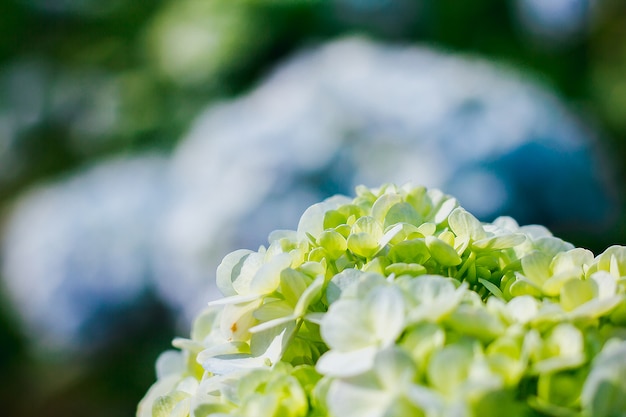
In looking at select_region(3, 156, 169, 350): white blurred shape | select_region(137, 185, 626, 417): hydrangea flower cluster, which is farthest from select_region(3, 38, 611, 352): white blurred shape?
select_region(137, 185, 626, 417): hydrangea flower cluster

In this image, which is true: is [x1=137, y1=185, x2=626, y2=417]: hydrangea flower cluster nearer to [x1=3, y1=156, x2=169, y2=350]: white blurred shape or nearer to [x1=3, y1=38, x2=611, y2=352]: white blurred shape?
[x1=3, y1=38, x2=611, y2=352]: white blurred shape

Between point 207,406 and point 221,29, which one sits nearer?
point 207,406

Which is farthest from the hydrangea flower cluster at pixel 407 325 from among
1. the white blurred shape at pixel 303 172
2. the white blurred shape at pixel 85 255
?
the white blurred shape at pixel 85 255

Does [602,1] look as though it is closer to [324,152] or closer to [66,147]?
[324,152]

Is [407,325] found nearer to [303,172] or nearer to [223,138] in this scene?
[303,172]

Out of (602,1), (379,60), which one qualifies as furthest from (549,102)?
(602,1)
